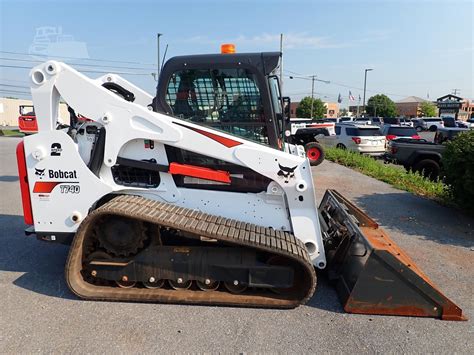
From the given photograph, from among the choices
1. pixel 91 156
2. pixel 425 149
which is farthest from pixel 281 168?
pixel 425 149

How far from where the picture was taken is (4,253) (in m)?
4.67

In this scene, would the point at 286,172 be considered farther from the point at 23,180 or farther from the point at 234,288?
the point at 23,180

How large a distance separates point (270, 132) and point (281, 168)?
446 millimetres

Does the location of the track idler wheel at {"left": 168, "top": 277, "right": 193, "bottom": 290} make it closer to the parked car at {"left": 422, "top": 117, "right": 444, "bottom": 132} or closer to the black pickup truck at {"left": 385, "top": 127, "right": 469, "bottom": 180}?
the black pickup truck at {"left": 385, "top": 127, "right": 469, "bottom": 180}

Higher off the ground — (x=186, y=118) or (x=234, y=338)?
(x=186, y=118)

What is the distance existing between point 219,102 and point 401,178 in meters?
7.26

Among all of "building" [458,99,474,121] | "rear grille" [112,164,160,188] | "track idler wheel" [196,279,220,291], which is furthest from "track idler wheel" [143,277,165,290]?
"building" [458,99,474,121]

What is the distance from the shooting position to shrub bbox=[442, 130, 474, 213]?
6.05 metres

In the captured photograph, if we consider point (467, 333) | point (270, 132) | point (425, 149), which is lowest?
point (467, 333)

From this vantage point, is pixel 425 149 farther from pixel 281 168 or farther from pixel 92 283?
pixel 92 283

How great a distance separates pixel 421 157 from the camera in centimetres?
1031

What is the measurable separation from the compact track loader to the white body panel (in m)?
0.01

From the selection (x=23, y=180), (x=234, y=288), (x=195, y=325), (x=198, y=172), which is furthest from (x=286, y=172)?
(x=23, y=180)

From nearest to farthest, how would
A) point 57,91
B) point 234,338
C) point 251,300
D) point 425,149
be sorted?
point 234,338, point 251,300, point 57,91, point 425,149
